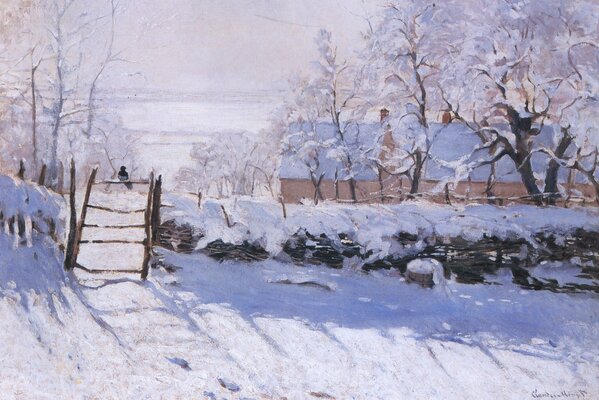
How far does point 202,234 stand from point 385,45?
66.7 inches

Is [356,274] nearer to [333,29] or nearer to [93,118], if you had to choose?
[333,29]

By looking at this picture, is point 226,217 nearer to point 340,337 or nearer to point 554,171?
point 340,337

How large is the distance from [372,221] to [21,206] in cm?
215

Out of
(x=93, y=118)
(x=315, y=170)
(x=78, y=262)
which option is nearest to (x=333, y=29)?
(x=315, y=170)

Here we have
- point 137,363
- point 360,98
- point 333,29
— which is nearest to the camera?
point 137,363

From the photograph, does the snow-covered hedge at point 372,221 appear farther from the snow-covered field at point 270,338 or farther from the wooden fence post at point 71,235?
the wooden fence post at point 71,235

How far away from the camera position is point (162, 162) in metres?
3.19

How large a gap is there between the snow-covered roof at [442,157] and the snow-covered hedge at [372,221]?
0.69 ft

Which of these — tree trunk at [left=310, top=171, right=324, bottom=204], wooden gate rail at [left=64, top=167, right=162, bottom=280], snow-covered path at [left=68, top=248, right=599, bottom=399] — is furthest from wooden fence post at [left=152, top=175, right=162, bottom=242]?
tree trunk at [left=310, top=171, right=324, bottom=204]

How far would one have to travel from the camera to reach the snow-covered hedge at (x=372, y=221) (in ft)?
11.0

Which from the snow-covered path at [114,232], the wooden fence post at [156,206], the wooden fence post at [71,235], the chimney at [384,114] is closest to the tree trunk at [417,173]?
the chimney at [384,114]

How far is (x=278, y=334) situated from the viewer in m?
3.20
